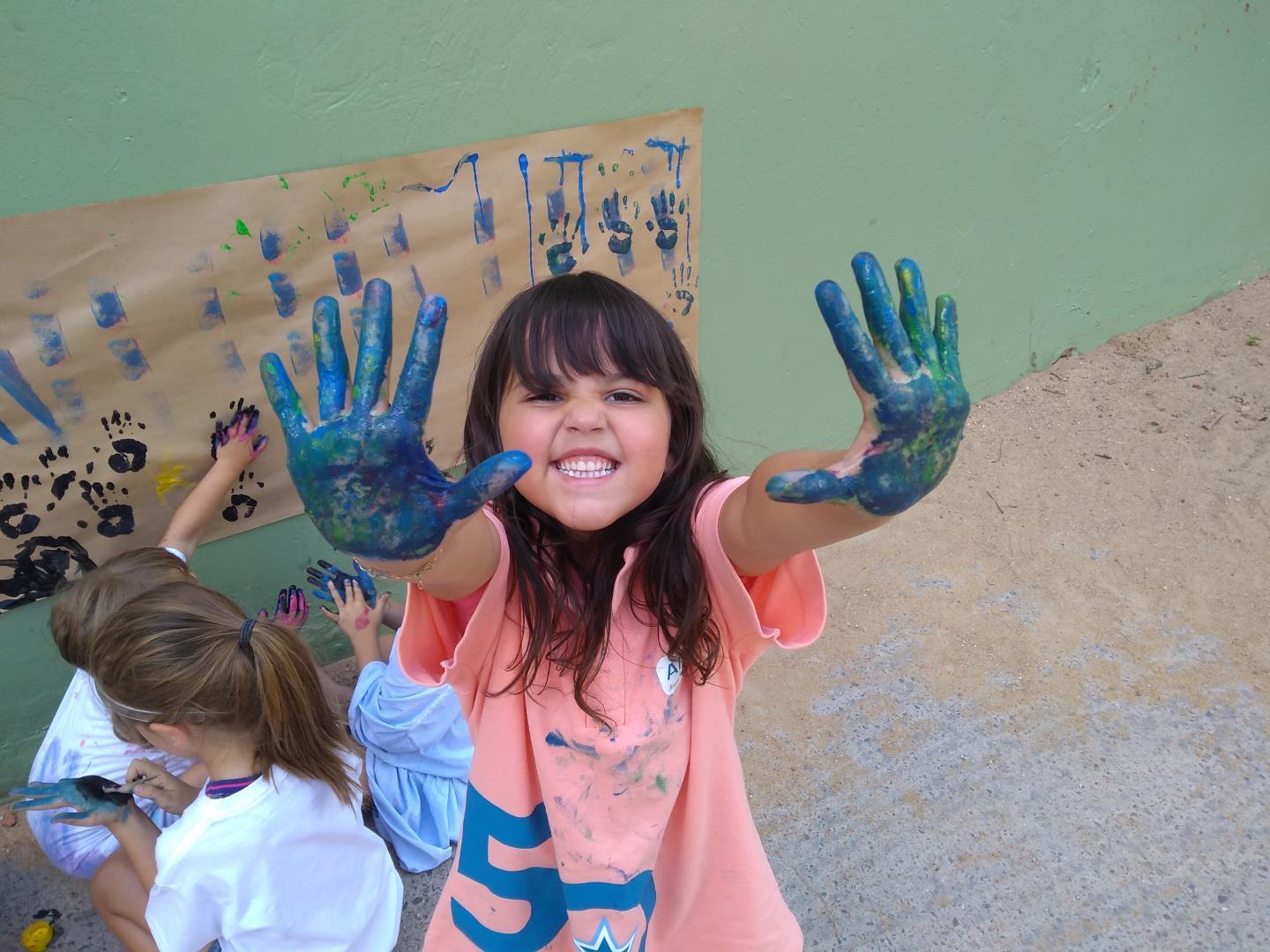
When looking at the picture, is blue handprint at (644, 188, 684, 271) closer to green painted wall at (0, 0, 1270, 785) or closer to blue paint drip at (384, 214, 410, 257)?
green painted wall at (0, 0, 1270, 785)

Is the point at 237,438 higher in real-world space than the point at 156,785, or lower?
higher

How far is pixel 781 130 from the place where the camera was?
110 inches

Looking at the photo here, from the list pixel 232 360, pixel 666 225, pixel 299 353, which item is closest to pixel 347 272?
pixel 299 353

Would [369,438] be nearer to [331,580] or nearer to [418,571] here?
[418,571]

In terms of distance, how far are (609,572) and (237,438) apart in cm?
125

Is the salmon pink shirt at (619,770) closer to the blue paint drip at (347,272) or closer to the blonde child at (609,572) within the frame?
the blonde child at (609,572)

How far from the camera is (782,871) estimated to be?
2.15 m

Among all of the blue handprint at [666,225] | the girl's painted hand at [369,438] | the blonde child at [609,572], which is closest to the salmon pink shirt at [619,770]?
the blonde child at [609,572]

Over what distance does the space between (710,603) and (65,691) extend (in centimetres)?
177

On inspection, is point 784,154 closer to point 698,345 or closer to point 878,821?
point 698,345

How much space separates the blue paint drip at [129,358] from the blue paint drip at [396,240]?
23.1 inches

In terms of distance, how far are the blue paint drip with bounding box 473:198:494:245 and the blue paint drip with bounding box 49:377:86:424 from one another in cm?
96

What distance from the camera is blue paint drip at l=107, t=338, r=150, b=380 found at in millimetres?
1891

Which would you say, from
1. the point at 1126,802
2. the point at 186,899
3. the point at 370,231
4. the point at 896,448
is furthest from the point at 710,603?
the point at 1126,802
